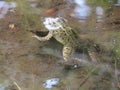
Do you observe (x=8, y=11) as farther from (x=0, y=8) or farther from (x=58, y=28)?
(x=58, y=28)

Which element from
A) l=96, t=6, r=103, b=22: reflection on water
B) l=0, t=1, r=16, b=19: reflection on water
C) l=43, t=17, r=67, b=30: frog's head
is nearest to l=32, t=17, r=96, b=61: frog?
l=43, t=17, r=67, b=30: frog's head

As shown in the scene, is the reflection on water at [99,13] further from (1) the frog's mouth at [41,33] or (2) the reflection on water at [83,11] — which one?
(1) the frog's mouth at [41,33]

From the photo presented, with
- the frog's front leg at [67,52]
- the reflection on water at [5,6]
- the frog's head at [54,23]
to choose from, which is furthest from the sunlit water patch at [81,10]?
the reflection on water at [5,6]

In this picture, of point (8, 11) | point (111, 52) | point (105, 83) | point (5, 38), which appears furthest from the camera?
point (8, 11)

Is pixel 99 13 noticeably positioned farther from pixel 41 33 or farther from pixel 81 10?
pixel 41 33

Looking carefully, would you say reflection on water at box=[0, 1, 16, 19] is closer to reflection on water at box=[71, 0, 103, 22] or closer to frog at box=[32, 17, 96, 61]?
frog at box=[32, 17, 96, 61]

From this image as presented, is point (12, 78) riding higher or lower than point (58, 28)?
lower

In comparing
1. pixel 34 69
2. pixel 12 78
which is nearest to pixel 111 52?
pixel 34 69
